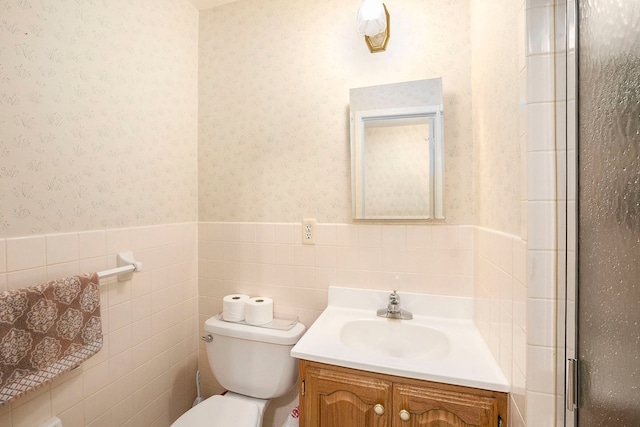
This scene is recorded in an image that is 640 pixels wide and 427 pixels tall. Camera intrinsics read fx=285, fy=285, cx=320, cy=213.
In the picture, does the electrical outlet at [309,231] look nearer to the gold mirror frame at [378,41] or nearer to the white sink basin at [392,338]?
the white sink basin at [392,338]

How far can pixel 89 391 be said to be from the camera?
1056 millimetres

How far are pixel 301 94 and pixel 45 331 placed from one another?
1.32 metres

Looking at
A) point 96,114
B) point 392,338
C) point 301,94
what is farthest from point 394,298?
point 96,114

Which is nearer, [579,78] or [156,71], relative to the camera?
[579,78]

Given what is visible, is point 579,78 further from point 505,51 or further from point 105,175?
point 105,175

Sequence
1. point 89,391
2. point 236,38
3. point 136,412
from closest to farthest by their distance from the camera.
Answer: point 89,391 → point 136,412 → point 236,38

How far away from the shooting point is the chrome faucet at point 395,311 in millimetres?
1229

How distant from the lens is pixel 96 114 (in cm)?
108

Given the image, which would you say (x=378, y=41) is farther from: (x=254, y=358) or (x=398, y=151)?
(x=254, y=358)

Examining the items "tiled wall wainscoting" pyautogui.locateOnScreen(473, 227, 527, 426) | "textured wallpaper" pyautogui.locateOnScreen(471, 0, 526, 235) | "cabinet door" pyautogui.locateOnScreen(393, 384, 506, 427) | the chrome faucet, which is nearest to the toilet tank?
the chrome faucet

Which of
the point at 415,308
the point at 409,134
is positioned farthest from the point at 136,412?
the point at 409,134

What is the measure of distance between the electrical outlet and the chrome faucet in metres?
0.45

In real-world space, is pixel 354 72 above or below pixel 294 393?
above

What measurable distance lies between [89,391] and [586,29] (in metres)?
1.80
